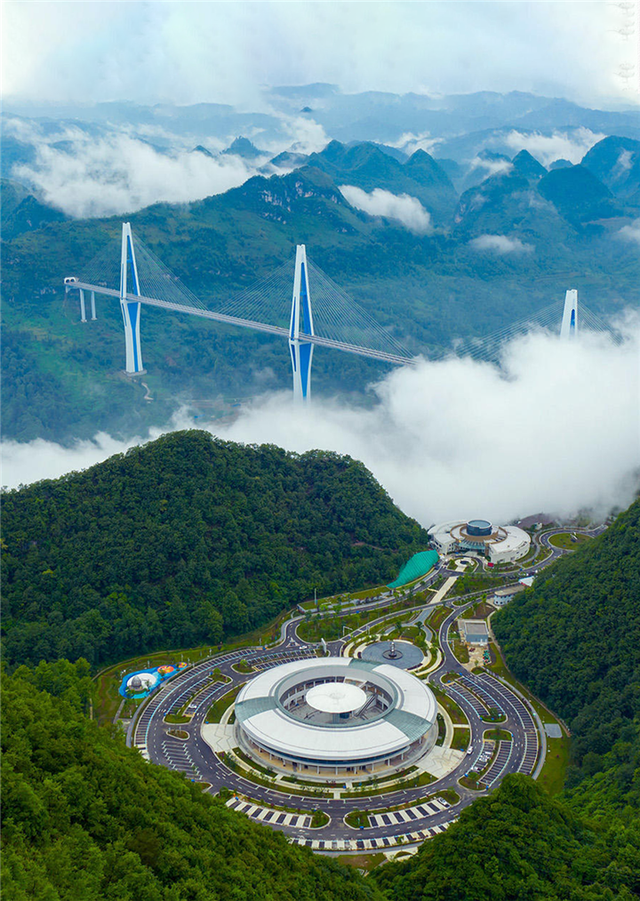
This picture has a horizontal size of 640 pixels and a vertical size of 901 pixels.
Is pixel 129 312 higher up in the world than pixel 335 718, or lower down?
higher up

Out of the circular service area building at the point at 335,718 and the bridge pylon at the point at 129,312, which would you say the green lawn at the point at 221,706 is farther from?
the bridge pylon at the point at 129,312

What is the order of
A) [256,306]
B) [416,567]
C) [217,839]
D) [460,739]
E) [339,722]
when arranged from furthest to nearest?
[256,306] → [416,567] → [339,722] → [460,739] → [217,839]

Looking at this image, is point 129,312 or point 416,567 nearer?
point 416,567

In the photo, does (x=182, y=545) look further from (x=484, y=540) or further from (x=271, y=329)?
(x=271, y=329)

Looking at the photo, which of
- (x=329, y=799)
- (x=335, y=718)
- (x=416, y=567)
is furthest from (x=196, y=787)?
(x=416, y=567)

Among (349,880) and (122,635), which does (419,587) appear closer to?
(122,635)

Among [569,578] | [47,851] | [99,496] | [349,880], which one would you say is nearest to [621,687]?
[569,578]

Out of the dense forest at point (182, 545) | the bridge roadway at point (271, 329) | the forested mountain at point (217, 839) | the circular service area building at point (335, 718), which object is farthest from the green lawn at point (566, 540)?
the forested mountain at point (217, 839)
